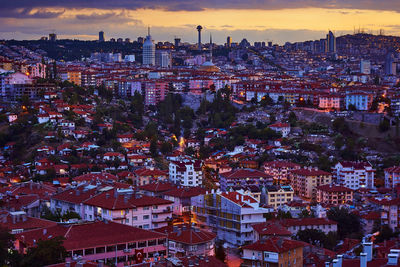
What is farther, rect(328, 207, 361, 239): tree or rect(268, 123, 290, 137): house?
rect(268, 123, 290, 137): house

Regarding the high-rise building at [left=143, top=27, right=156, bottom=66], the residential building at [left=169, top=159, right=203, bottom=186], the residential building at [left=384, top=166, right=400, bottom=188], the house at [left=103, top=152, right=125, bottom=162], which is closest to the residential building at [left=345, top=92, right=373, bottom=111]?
the residential building at [left=384, top=166, right=400, bottom=188]

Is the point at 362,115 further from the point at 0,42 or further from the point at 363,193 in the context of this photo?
the point at 0,42

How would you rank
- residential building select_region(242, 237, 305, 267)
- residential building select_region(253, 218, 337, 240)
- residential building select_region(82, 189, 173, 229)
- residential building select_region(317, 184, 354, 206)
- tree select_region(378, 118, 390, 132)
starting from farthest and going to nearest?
tree select_region(378, 118, 390, 132), residential building select_region(317, 184, 354, 206), residential building select_region(253, 218, 337, 240), residential building select_region(82, 189, 173, 229), residential building select_region(242, 237, 305, 267)

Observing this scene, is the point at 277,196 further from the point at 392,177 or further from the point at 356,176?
the point at 392,177

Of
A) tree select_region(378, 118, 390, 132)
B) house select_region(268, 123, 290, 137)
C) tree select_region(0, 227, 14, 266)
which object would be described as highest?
tree select_region(0, 227, 14, 266)

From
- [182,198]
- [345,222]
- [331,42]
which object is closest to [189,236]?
[182,198]

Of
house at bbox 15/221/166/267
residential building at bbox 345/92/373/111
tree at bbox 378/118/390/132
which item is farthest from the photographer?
residential building at bbox 345/92/373/111

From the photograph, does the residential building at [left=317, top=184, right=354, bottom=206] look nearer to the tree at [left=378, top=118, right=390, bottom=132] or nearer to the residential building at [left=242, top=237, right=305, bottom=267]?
the tree at [left=378, top=118, right=390, bottom=132]

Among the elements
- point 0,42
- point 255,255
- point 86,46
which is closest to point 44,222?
point 255,255
